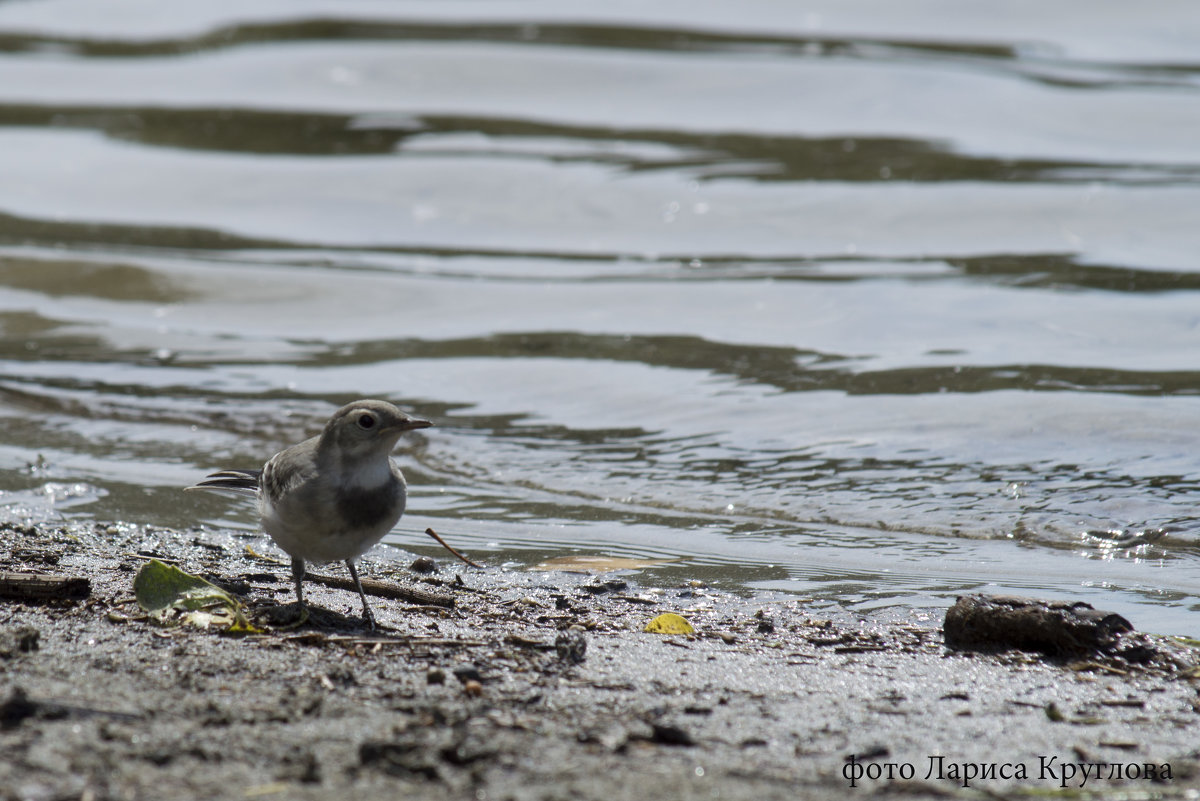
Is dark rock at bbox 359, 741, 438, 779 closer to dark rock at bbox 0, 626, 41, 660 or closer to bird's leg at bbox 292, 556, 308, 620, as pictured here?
dark rock at bbox 0, 626, 41, 660

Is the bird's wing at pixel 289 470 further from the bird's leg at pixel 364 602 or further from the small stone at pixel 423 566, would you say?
the small stone at pixel 423 566

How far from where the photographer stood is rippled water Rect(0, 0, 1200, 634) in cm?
619

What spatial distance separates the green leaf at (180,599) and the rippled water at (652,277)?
144 centimetres

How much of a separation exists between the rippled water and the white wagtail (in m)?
1.03

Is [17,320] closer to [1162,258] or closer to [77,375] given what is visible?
[77,375]

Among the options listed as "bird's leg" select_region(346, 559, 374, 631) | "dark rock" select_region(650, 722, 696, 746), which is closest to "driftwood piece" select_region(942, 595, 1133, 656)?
"dark rock" select_region(650, 722, 696, 746)

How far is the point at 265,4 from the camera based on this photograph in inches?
753

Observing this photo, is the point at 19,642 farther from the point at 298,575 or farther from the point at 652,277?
the point at 652,277

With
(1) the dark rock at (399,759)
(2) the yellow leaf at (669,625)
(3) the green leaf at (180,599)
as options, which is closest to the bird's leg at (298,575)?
(3) the green leaf at (180,599)

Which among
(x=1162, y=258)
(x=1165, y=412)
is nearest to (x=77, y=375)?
(x=1165, y=412)

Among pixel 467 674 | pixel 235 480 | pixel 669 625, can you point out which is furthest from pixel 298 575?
pixel 669 625

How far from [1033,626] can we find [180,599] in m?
2.77

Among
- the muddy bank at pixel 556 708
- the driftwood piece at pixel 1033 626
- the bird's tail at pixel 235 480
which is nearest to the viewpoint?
the muddy bank at pixel 556 708

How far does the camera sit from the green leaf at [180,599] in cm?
423
